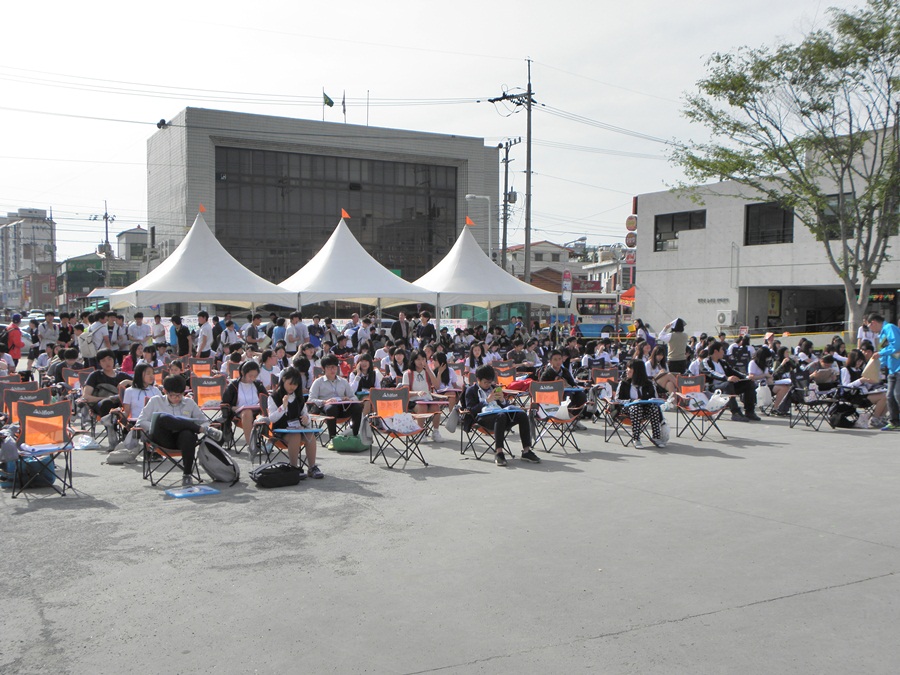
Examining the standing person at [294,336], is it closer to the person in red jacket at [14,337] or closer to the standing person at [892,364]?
the person in red jacket at [14,337]

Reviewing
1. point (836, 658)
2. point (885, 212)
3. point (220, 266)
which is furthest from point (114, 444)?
point (885, 212)

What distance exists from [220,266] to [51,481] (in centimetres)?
1257

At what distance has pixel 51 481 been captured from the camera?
818cm

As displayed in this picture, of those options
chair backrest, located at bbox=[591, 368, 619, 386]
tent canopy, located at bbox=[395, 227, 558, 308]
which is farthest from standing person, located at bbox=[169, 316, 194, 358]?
chair backrest, located at bbox=[591, 368, 619, 386]

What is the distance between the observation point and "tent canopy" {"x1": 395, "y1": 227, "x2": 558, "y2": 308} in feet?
69.6

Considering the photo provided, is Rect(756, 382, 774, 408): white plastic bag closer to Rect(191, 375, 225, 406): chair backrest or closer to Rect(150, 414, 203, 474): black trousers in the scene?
Rect(191, 375, 225, 406): chair backrest

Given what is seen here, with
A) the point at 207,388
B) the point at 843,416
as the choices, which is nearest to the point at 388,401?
the point at 207,388

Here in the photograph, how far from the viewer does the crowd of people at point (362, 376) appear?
29.7 feet

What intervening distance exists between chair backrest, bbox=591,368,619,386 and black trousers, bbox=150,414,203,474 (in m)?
7.78

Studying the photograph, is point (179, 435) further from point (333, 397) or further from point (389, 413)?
point (389, 413)

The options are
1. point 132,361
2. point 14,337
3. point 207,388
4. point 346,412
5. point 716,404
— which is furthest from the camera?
point 14,337

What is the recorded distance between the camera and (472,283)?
21.7 metres

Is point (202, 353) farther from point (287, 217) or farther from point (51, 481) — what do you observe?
point (287, 217)

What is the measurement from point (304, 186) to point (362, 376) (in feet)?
144
